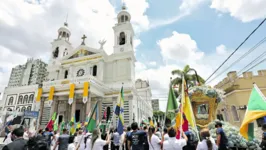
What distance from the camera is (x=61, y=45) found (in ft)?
98.5

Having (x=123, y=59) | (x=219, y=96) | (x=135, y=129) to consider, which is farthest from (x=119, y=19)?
(x=135, y=129)

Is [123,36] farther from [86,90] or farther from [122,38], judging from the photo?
[86,90]

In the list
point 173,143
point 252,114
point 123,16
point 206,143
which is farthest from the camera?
point 123,16

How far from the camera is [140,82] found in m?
48.8

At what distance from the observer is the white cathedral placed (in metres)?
20.5

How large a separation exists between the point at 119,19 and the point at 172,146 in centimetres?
2871

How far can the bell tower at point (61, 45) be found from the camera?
2975 centimetres

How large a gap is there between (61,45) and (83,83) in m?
14.8

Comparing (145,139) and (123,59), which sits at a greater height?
(123,59)

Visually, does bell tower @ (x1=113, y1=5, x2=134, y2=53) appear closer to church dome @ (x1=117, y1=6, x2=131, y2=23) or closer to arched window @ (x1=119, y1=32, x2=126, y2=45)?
arched window @ (x1=119, y1=32, x2=126, y2=45)

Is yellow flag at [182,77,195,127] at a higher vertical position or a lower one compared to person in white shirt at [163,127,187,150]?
higher

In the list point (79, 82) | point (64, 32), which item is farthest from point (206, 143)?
point (64, 32)

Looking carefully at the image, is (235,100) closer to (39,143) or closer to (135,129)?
(135,129)

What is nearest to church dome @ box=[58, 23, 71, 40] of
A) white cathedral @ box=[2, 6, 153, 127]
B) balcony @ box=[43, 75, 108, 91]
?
white cathedral @ box=[2, 6, 153, 127]
